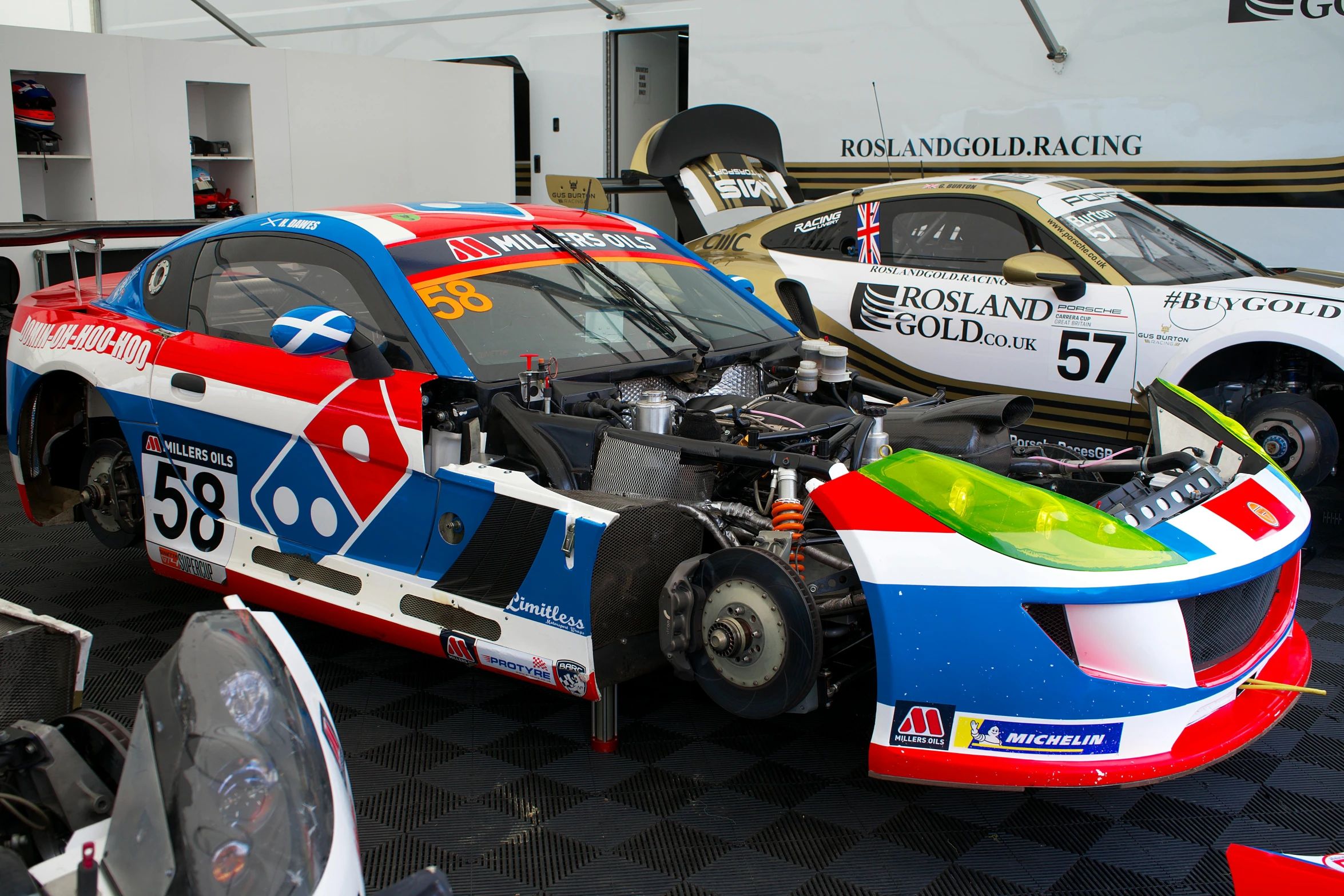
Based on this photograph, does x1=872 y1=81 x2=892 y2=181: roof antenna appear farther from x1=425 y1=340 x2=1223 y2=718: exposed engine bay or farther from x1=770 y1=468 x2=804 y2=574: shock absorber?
x1=770 y1=468 x2=804 y2=574: shock absorber

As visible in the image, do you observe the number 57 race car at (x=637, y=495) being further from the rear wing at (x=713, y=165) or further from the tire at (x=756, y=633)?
the rear wing at (x=713, y=165)

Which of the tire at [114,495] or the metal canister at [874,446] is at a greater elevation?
the metal canister at [874,446]

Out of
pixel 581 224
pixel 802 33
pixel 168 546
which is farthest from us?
pixel 802 33

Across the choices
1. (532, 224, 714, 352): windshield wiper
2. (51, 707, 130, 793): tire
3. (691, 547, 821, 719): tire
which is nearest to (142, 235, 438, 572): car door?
(532, 224, 714, 352): windshield wiper

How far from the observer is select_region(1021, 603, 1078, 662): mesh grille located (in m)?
2.17

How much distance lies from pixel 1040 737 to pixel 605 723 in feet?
3.62

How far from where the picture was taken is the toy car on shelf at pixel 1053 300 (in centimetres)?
450

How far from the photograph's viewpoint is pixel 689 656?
258 centimetres

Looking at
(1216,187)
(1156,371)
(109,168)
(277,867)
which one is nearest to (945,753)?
(277,867)

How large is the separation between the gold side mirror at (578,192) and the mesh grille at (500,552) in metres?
1.99

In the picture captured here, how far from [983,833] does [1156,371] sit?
108 inches

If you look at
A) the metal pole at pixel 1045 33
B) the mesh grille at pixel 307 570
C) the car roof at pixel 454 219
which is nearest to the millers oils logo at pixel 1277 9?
the metal pole at pixel 1045 33

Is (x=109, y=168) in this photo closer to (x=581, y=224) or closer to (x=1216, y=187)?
(x=581, y=224)

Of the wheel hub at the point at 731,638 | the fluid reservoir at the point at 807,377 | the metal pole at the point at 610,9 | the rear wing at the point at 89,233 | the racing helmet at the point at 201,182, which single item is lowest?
the wheel hub at the point at 731,638
